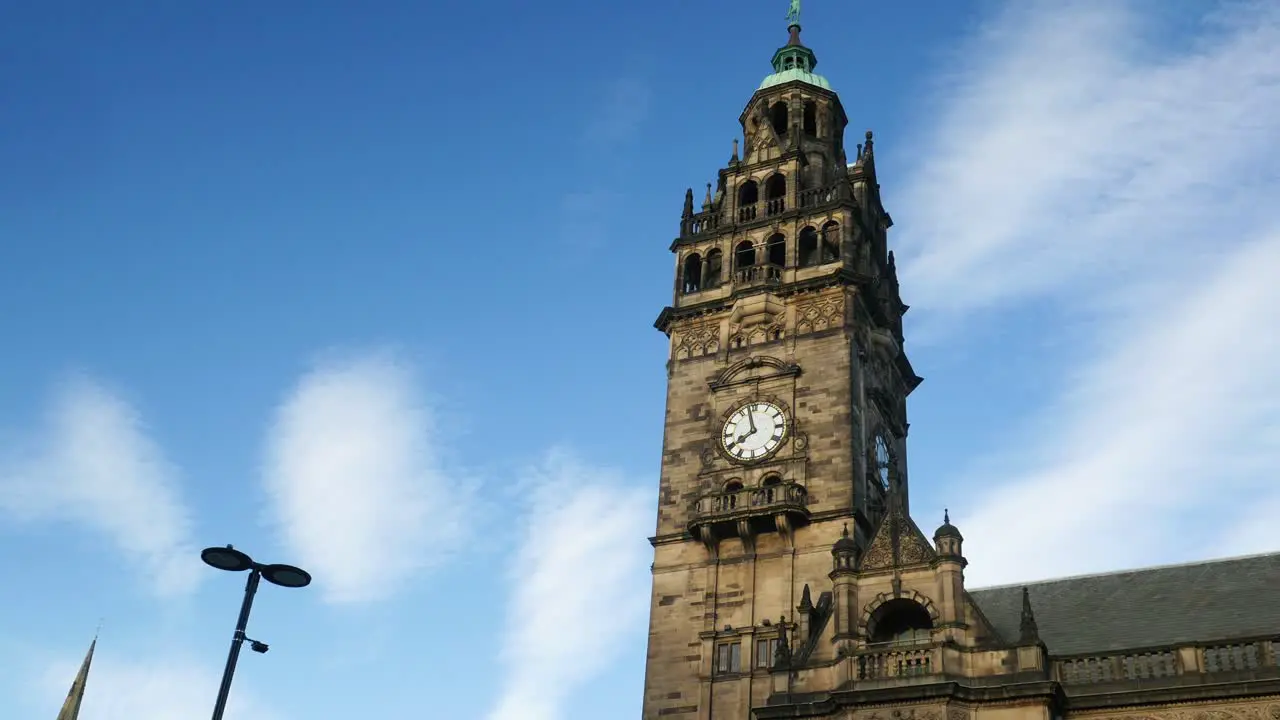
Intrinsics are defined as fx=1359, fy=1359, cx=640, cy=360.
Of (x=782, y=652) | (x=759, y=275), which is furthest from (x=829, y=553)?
(x=759, y=275)

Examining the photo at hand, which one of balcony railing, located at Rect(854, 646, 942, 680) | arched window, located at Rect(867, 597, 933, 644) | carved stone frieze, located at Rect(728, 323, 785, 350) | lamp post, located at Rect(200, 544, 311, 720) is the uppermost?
carved stone frieze, located at Rect(728, 323, 785, 350)

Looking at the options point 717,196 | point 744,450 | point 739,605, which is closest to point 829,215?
point 717,196

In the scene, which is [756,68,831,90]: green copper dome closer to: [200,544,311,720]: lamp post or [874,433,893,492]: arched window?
[874,433,893,492]: arched window

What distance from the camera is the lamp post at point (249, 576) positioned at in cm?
2116

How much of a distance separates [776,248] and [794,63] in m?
10.5

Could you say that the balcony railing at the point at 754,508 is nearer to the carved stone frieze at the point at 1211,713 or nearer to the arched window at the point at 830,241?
the arched window at the point at 830,241

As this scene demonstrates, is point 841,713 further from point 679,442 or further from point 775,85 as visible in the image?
point 775,85

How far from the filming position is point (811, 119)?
50.6m

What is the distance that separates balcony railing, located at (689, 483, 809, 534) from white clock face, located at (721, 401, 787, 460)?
163 centimetres

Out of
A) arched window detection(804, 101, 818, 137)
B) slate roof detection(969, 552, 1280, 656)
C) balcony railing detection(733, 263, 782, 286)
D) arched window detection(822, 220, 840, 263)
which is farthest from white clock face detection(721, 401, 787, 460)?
arched window detection(804, 101, 818, 137)

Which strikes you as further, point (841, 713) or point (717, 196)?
point (717, 196)

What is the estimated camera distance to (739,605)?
124 feet

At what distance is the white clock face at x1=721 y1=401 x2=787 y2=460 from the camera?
133 ft

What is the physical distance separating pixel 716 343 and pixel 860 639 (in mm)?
13041
